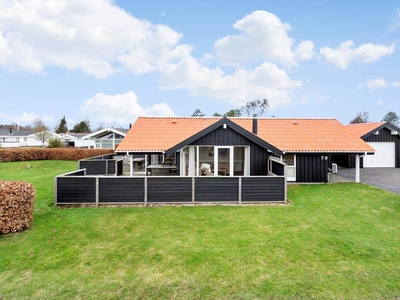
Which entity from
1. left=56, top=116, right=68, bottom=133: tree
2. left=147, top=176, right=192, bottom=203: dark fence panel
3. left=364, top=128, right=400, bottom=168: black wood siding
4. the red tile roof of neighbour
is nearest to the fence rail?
left=147, top=176, right=192, bottom=203: dark fence panel

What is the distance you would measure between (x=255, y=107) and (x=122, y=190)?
3995 centimetres

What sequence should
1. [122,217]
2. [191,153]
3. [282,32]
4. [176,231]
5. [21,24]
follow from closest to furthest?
[176,231] → [122,217] → [191,153] → [21,24] → [282,32]

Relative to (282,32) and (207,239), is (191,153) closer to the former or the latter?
(207,239)

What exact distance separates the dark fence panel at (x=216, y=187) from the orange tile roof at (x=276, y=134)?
17.6 ft

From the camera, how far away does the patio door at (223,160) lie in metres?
11.6

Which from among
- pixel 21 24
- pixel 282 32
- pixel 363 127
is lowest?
pixel 363 127

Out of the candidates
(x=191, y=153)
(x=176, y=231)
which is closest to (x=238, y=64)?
(x=191, y=153)

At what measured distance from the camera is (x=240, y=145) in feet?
37.8

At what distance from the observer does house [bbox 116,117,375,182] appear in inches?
451

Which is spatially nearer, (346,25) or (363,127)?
(346,25)

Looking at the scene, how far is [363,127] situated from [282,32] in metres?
12.6

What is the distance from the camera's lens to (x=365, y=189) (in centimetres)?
1183

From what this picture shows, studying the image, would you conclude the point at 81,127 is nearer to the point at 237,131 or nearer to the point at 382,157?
the point at 237,131

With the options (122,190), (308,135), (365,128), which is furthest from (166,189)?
(365,128)
